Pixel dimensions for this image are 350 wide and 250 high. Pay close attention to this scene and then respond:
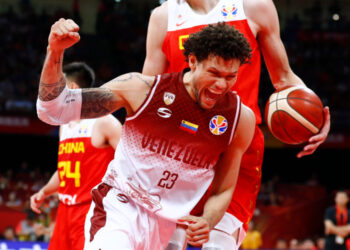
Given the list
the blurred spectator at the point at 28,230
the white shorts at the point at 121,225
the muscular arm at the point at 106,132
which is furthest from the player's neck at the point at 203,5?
the blurred spectator at the point at 28,230

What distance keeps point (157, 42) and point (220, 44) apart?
811mm

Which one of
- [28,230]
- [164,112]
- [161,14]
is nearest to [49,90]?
[164,112]

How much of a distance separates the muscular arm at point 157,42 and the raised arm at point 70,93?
62 centimetres

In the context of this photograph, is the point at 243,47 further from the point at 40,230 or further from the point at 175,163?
the point at 40,230

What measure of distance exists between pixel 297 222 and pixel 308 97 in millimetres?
13569

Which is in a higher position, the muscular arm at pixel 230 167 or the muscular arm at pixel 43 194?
the muscular arm at pixel 230 167

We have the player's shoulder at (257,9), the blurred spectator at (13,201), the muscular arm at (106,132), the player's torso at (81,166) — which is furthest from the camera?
the blurred spectator at (13,201)

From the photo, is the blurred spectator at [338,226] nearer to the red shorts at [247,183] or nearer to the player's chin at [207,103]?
the red shorts at [247,183]

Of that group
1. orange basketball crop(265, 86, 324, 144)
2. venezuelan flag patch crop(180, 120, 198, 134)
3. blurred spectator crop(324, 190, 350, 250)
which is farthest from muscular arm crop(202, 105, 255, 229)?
blurred spectator crop(324, 190, 350, 250)

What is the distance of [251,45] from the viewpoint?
10.9 feet

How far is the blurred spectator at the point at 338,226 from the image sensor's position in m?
8.84

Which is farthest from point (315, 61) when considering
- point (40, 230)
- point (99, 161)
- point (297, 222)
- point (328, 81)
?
point (99, 161)

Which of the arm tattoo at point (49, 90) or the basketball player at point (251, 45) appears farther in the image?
the basketball player at point (251, 45)

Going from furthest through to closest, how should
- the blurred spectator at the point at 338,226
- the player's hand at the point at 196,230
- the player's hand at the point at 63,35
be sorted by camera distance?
the blurred spectator at the point at 338,226 < the player's hand at the point at 196,230 < the player's hand at the point at 63,35
